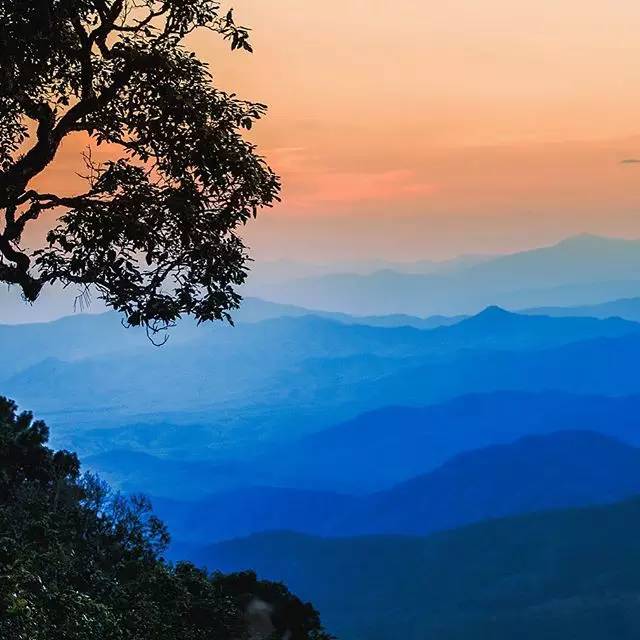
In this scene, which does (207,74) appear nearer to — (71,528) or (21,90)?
(21,90)

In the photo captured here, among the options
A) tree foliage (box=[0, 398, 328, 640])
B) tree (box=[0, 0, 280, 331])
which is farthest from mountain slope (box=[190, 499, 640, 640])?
tree (box=[0, 0, 280, 331])

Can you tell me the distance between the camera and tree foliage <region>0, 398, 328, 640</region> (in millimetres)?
18891

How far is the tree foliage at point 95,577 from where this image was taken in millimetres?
18891

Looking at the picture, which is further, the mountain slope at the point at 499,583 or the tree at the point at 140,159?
the mountain slope at the point at 499,583

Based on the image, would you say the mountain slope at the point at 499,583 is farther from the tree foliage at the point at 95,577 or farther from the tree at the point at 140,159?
the tree at the point at 140,159

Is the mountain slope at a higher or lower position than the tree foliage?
higher

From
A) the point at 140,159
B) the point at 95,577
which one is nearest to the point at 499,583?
the point at 95,577

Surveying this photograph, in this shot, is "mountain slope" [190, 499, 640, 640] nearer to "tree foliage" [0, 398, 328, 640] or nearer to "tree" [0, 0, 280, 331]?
"tree foliage" [0, 398, 328, 640]

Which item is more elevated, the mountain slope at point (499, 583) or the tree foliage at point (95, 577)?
the mountain slope at point (499, 583)

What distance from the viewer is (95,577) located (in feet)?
92.7

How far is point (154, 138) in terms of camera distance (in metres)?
16.6

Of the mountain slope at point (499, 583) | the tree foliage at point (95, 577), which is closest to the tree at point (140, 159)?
the tree foliage at point (95, 577)

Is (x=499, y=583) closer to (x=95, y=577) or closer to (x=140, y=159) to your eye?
(x=95, y=577)

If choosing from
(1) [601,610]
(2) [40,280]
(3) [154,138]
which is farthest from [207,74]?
(1) [601,610]
